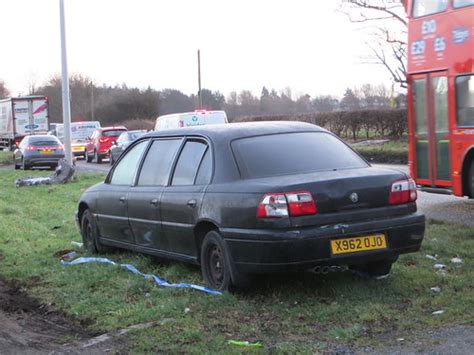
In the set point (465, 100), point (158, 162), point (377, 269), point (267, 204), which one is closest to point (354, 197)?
point (267, 204)

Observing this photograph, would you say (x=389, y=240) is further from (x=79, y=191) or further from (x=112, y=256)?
(x=79, y=191)

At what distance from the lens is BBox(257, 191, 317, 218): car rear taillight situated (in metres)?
5.70

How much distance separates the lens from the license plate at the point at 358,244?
5.79m

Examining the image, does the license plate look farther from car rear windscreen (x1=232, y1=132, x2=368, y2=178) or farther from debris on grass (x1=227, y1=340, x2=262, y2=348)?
debris on grass (x1=227, y1=340, x2=262, y2=348)

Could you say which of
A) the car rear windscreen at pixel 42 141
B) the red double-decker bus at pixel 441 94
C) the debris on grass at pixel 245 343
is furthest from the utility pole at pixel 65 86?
the debris on grass at pixel 245 343

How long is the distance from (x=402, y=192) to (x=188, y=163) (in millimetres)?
2090

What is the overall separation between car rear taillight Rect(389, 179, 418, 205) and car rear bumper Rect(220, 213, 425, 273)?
7.0 inches

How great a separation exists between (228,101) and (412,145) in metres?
71.3

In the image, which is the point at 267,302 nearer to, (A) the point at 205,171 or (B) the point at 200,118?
(A) the point at 205,171

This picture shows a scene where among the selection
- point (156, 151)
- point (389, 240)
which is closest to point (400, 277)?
point (389, 240)

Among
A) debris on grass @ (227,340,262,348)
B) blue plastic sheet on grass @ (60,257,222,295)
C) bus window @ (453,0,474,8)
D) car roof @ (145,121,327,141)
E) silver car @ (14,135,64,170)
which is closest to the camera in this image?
debris on grass @ (227,340,262,348)

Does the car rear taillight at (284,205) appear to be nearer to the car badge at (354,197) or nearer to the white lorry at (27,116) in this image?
the car badge at (354,197)

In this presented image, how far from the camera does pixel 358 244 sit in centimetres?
589

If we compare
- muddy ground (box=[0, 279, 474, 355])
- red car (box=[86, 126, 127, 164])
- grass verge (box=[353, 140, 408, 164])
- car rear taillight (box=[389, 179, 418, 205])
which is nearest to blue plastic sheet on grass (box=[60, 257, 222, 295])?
muddy ground (box=[0, 279, 474, 355])
